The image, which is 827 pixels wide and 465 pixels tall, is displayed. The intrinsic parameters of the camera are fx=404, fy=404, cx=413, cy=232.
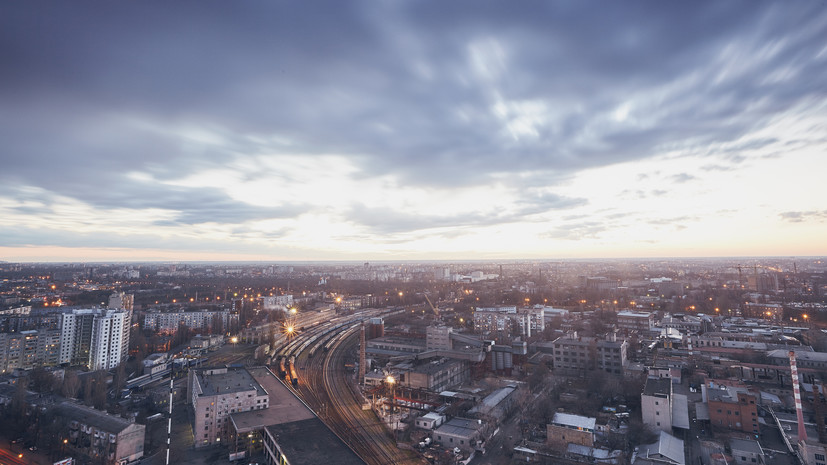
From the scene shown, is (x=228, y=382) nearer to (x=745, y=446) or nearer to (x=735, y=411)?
Result: (x=745, y=446)

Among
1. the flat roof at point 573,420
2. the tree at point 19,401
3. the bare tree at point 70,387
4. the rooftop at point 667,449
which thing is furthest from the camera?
the bare tree at point 70,387

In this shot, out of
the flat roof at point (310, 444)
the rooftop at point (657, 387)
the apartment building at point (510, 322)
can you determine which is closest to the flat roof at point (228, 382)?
the flat roof at point (310, 444)

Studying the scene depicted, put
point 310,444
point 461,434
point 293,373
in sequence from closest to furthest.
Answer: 1. point 310,444
2. point 461,434
3. point 293,373

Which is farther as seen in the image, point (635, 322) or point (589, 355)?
point (635, 322)

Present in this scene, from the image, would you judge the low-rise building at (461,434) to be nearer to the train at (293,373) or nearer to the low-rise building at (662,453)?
the low-rise building at (662,453)

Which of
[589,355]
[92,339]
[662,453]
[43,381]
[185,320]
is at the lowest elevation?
[662,453]

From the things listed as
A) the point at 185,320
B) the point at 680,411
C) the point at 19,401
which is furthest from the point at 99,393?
the point at 680,411

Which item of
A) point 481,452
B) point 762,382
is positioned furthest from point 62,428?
point 762,382
